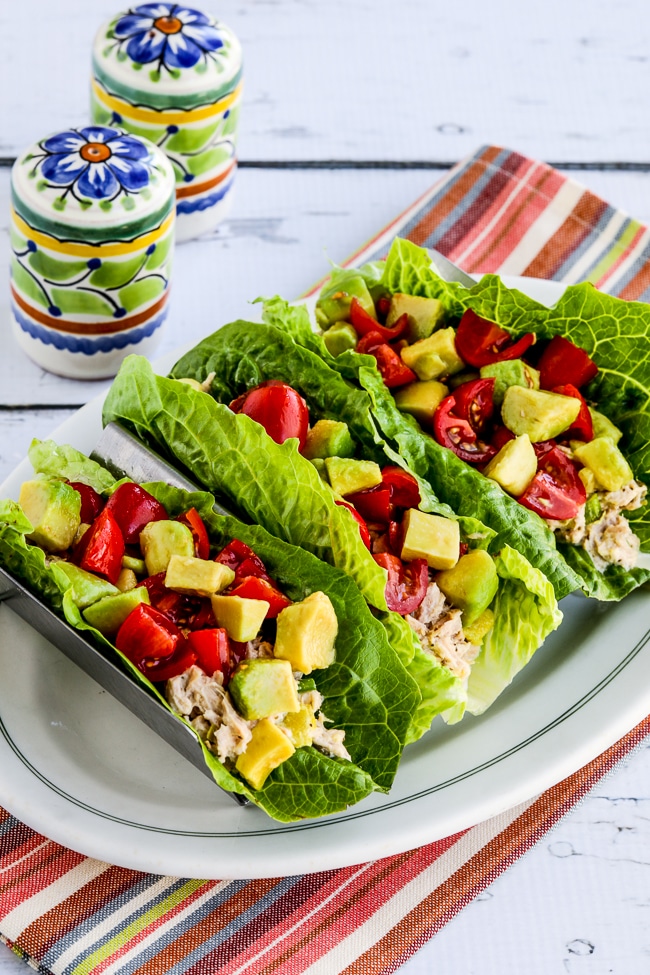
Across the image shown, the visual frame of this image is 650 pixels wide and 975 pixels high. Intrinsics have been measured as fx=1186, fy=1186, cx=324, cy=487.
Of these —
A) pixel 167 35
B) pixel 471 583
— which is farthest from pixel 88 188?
pixel 471 583

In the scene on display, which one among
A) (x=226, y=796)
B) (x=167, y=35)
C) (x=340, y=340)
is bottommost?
(x=226, y=796)

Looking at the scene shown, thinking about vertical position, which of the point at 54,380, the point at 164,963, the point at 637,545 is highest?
the point at 637,545

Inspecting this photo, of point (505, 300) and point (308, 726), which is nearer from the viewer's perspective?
point (308, 726)

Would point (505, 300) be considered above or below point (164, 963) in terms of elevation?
above

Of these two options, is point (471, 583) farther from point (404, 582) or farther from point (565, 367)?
point (565, 367)

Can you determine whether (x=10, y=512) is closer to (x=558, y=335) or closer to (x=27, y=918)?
(x=27, y=918)

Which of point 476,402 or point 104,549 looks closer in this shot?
point 104,549

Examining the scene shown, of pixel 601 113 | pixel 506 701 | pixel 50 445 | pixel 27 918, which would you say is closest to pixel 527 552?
pixel 506 701
